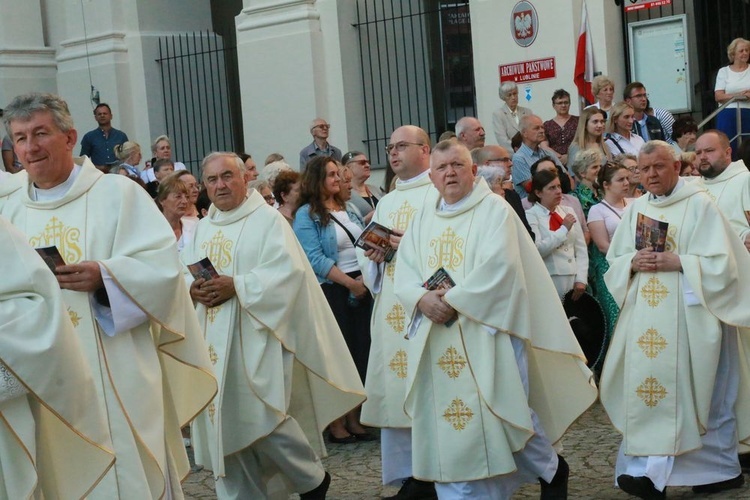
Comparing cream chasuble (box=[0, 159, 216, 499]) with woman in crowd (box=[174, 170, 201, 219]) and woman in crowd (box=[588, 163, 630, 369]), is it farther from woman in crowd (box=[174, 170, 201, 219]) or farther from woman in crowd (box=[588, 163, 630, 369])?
woman in crowd (box=[588, 163, 630, 369])

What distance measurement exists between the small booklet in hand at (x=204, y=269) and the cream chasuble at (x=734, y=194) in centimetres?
328

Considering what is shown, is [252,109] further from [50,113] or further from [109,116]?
[50,113]

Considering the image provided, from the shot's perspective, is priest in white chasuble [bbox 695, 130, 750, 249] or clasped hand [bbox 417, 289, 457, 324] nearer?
clasped hand [bbox 417, 289, 457, 324]

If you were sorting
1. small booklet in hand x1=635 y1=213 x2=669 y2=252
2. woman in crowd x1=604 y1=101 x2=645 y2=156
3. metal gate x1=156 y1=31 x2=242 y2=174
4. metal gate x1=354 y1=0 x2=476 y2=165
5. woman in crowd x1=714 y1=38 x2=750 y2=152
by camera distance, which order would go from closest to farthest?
small booklet in hand x1=635 y1=213 x2=669 y2=252
woman in crowd x1=604 y1=101 x2=645 y2=156
woman in crowd x1=714 y1=38 x2=750 y2=152
metal gate x1=354 y1=0 x2=476 y2=165
metal gate x1=156 y1=31 x2=242 y2=174

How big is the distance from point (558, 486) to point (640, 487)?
0.48 metres

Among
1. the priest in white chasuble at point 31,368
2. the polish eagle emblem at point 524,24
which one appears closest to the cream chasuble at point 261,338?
the priest in white chasuble at point 31,368

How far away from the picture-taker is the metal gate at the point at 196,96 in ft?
61.7

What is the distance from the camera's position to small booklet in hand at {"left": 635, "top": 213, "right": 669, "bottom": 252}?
23.3 feet

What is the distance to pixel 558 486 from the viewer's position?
6.87m

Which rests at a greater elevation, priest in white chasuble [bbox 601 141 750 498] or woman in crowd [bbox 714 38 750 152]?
woman in crowd [bbox 714 38 750 152]

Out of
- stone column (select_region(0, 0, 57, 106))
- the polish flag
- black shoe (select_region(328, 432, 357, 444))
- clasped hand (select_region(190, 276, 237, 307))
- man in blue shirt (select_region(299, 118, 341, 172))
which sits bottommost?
black shoe (select_region(328, 432, 357, 444))

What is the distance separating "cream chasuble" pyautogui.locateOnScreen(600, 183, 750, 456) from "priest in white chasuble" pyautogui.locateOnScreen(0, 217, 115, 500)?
11.8ft

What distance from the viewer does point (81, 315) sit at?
5426mm

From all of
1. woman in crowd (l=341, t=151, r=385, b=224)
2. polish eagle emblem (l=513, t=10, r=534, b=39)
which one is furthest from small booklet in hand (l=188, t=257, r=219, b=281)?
polish eagle emblem (l=513, t=10, r=534, b=39)
